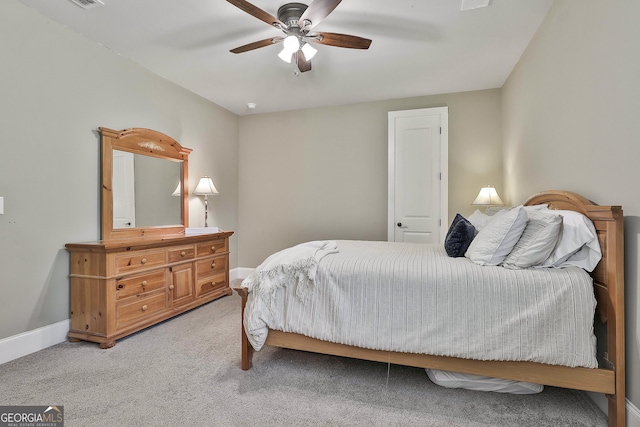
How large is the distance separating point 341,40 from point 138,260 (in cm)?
244

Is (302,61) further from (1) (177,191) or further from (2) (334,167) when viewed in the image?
(1) (177,191)

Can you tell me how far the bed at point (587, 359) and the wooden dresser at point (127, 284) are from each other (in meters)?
1.73

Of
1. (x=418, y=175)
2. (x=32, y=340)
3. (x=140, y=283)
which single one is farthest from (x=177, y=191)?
(x=418, y=175)

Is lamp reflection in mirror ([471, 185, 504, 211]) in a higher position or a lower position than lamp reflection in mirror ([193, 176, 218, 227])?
lower

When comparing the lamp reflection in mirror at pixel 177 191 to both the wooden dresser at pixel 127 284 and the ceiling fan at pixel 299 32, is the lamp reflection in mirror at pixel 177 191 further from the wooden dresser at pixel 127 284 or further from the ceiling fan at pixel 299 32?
the ceiling fan at pixel 299 32

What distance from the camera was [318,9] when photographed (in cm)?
197

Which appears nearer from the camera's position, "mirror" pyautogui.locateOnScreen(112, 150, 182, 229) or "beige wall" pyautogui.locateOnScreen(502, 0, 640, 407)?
"beige wall" pyautogui.locateOnScreen(502, 0, 640, 407)

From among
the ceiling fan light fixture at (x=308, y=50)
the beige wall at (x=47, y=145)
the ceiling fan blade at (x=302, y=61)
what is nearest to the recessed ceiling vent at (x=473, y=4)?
the ceiling fan light fixture at (x=308, y=50)

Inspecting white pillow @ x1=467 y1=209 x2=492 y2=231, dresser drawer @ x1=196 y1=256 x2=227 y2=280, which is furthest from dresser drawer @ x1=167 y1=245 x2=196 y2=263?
white pillow @ x1=467 y1=209 x2=492 y2=231

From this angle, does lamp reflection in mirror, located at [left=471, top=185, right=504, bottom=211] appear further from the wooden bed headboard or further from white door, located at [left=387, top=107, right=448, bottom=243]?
the wooden bed headboard

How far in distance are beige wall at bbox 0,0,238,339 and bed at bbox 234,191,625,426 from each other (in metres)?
2.25

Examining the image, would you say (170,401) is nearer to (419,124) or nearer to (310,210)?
(310,210)

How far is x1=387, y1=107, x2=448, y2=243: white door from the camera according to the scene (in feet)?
13.1

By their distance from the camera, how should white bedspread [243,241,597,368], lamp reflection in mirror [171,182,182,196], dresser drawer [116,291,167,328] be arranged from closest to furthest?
white bedspread [243,241,597,368]
dresser drawer [116,291,167,328]
lamp reflection in mirror [171,182,182,196]
